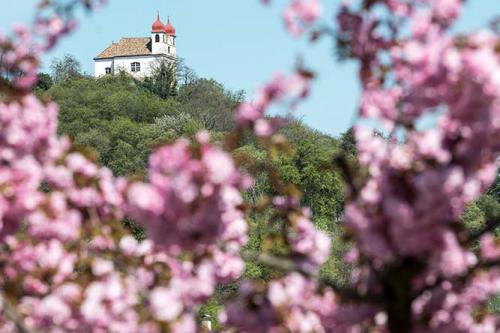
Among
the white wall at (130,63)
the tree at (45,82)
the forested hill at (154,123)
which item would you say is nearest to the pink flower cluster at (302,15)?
the forested hill at (154,123)

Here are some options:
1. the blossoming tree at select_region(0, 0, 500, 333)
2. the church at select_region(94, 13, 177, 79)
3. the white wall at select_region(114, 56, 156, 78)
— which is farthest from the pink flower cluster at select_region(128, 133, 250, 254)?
the white wall at select_region(114, 56, 156, 78)

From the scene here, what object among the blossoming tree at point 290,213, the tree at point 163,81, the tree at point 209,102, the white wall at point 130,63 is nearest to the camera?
the blossoming tree at point 290,213

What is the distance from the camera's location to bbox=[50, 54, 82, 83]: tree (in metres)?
138

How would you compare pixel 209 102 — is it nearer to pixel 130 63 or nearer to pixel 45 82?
pixel 45 82

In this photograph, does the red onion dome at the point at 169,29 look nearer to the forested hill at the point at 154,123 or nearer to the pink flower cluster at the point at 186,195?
the forested hill at the point at 154,123

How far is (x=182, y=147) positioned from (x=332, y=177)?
87.9 meters

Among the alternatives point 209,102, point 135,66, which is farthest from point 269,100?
point 135,66

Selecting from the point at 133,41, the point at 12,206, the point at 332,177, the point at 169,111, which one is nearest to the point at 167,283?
the point at 12,206

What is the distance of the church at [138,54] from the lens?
5797 inches

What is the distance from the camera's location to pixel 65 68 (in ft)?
460

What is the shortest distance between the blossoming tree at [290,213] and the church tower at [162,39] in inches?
5728

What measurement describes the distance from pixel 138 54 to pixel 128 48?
1.82 m

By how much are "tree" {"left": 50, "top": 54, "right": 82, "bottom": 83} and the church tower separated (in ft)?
39.1

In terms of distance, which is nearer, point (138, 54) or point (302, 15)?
point (302, 15)
